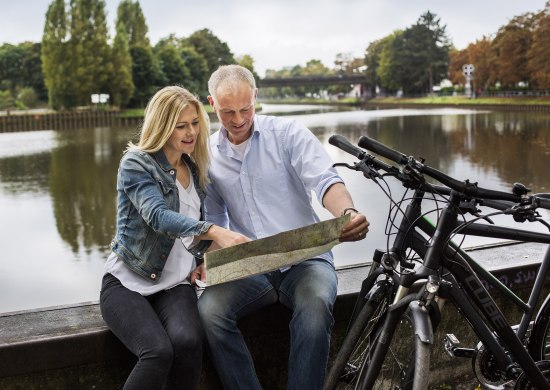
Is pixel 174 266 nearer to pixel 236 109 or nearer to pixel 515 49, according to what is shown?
pixel 236 109

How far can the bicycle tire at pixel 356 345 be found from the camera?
7.77ft

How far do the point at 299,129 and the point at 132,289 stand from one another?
92 cm

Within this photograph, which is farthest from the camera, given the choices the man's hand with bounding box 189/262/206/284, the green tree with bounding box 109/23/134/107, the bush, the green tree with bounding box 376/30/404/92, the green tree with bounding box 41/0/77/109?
the green tree with bounding box 376/30/404/92

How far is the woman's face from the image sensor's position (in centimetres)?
266

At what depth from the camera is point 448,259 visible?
7.36ft

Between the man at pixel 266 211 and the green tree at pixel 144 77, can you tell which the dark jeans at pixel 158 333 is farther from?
the green tree at pixel 144 77

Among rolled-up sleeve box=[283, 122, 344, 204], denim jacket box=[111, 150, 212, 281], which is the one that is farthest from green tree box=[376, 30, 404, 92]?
denim jacket box=[111, 150, 212, 281]

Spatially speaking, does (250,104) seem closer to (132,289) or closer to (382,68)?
(132,289)

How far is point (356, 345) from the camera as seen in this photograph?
95.0 inches

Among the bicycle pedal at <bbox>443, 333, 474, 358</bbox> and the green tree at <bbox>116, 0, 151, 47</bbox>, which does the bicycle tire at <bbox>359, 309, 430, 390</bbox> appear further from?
the green tree at <bbox>116, 0, 151, 47</bbox>

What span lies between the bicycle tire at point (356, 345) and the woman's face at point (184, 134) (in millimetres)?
890

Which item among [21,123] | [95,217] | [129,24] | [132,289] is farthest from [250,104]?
[129,24]

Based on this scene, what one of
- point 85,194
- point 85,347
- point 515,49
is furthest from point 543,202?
point 515,49

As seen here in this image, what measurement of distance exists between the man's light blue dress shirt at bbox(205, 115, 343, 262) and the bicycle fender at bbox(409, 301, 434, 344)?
71cm
